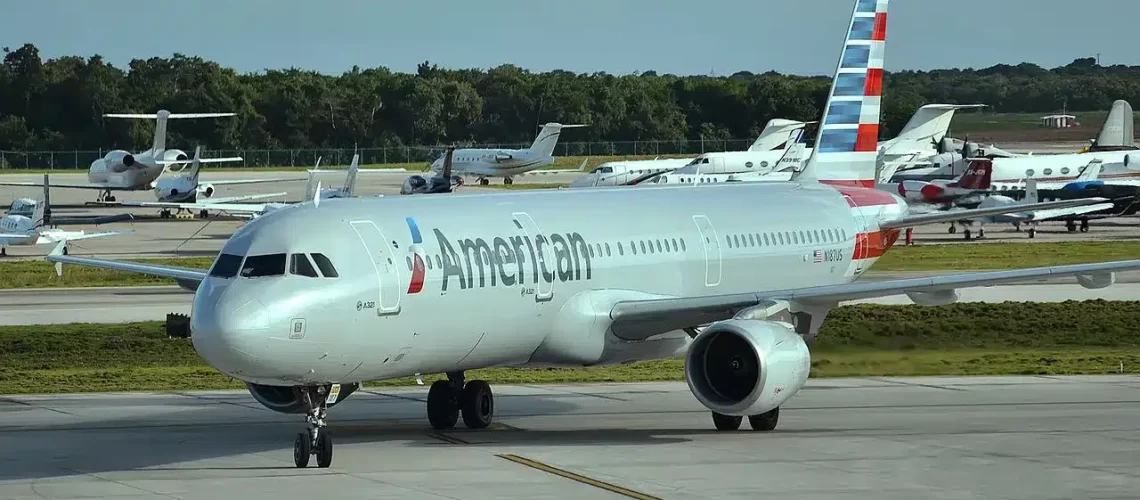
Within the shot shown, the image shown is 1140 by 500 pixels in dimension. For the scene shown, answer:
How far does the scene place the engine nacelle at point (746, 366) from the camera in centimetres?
2264

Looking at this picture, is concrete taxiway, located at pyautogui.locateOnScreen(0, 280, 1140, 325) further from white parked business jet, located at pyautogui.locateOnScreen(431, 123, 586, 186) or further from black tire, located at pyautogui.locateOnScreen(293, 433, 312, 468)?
white parked business jet, located at pyautogui.locateOnScreen(431, 123, 586, 186)

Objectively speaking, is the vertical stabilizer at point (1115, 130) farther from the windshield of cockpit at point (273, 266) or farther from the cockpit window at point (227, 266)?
the cockpit window at point (227, 266)

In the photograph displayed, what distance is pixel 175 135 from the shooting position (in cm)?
15362

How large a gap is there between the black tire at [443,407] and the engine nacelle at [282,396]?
319 centimetres

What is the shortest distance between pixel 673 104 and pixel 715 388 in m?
153

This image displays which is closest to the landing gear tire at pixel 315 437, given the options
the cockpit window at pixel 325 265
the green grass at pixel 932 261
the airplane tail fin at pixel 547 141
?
the cockpit window at pixel 325 265

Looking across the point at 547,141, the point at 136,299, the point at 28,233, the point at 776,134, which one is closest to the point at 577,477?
the point at 136,299

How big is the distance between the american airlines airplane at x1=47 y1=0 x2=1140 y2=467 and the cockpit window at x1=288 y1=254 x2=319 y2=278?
3cm

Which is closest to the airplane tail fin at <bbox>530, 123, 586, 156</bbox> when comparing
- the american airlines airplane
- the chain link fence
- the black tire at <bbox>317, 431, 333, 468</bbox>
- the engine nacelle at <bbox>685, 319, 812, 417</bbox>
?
the chain link fence

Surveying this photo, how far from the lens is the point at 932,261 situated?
59438mm

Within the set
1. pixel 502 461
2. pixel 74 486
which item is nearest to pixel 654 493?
pixel 502 461

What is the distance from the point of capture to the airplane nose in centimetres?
1927

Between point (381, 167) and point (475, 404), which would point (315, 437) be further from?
point (381, 167)

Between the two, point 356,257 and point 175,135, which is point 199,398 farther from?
point 175,135
